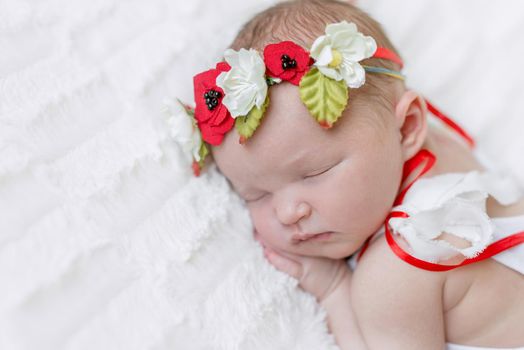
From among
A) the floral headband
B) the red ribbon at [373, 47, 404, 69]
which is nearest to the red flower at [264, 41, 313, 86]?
the floral headband

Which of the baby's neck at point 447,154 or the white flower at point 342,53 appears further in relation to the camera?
the baby's neck at point 447,154

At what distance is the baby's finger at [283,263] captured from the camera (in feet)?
4.15

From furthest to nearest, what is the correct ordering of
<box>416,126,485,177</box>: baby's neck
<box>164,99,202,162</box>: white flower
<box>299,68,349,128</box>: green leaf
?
<box>416,126,485,177</box>: baby's neck, <box>164,99,202,162</box>: white flower, <box>299,68,349,128</box>: green leaf

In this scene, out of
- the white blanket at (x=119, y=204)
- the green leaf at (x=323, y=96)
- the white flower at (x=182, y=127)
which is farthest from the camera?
the white flower at (x=182, y=127)

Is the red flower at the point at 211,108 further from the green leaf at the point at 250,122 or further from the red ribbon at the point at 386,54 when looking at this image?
the red ribbon at the point at 386,54

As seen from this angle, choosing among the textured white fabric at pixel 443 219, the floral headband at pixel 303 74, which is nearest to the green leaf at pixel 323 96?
the floral headband at pixel 303 74

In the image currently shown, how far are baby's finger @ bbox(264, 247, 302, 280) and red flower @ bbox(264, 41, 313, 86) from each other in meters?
0.36

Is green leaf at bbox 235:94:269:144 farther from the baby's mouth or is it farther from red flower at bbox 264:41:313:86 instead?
the baby's mouth

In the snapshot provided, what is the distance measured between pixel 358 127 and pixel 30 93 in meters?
0.57

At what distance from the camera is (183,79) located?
132 cm

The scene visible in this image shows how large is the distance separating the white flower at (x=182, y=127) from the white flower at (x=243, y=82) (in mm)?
107

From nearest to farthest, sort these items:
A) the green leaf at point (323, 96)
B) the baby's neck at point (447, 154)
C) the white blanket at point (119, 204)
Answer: the white blanket at point (119, 204)
the green leaf at point (323, 96)
the baby's neck at point (447, 154)

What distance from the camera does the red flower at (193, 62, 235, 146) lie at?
1.14 metres

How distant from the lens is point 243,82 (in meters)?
1.09
